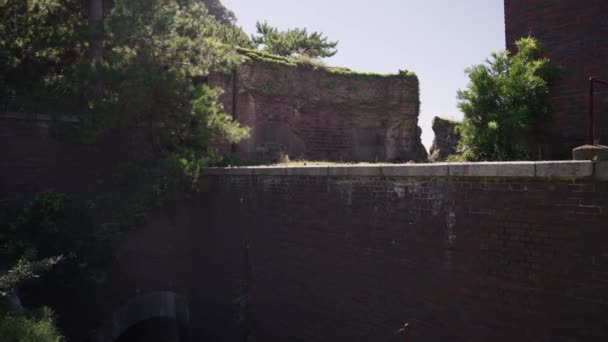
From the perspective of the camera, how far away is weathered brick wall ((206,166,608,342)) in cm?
491

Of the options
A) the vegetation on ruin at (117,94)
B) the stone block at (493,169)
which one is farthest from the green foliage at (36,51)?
the stone block at (493,169)

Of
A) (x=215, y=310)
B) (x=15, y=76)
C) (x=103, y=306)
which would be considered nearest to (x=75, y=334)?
(x=103, y=306)

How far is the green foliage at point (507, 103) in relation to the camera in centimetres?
732

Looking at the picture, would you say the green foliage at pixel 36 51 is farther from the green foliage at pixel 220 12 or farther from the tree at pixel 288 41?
the green foliage at pixel 220 12

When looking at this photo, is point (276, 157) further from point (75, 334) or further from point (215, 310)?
point (75, 334)

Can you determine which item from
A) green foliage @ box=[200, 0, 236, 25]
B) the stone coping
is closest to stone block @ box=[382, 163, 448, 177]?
the stone coping

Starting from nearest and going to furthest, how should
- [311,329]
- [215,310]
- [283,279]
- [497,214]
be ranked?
1. [497,214]
2. [311,329]
3. [283,279]
4. [215,310]

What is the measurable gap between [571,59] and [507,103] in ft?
3.61

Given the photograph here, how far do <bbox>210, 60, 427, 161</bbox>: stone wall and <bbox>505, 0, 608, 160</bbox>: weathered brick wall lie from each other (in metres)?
7.86

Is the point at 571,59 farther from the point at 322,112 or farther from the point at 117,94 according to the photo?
the point at 322,112

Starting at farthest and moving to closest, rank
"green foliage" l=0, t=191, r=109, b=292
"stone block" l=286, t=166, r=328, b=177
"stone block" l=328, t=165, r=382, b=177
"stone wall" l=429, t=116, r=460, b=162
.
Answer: "stone wall" l=429, t=116, r=460, b=162
"green foliage" l=0, t=191, r=109, b=292
"stone block" l=286, t=166, r=328, b=177
"stone block" l=328, t=165, r=382, b=177

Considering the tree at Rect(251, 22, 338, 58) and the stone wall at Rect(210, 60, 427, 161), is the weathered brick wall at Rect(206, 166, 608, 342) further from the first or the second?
the tree at Rect(251, 22, 338, 58)

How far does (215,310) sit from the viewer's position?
33.9 ft

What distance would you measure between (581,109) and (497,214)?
2.83m
